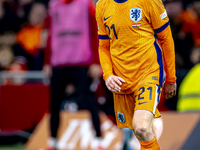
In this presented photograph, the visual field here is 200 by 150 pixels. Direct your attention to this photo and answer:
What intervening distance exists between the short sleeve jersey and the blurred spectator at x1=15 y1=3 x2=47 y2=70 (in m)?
4.99

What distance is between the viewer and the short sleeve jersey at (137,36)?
10.3 feet

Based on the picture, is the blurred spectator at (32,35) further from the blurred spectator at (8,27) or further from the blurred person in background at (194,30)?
the blurred person in background at (194,30)

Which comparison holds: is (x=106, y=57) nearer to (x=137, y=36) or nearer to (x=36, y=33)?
(x=137, y=36)

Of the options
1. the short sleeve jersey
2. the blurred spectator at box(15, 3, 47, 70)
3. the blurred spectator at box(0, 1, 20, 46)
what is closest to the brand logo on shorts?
the short sleeve jersey

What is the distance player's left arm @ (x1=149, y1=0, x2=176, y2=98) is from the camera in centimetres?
310

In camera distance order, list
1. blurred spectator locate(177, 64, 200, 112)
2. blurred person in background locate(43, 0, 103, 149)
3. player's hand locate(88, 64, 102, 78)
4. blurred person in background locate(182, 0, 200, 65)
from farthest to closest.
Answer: blurred person in background locate(182, 0, 200, 65)
blurred spectator locate(177, 64, 200, 112)
player's hand locate(88, 64, 102, 78)
blurred person in background locate(43, 0, 103, 149)

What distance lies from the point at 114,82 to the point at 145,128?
55 centimetres

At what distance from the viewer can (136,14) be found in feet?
10.4

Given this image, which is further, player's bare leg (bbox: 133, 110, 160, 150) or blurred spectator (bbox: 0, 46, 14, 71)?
blurred spectator (bbox: 0, 46, 14, 71)

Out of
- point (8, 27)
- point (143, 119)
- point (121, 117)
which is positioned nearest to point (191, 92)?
point (121, 117)


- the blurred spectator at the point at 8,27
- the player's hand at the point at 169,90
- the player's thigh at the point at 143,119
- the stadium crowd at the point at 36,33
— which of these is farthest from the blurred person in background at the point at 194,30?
the blurred spectator at the point at 8,27

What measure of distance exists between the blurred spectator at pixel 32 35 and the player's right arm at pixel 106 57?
468 cm

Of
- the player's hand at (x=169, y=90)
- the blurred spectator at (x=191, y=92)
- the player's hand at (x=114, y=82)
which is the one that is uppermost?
the player's hand at (x=114, y=82)

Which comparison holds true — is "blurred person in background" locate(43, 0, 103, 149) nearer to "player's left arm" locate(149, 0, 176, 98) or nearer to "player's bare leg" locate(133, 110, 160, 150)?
"player's left arm" locate(149, 0, 176, 98)
